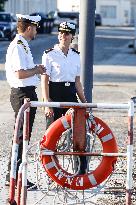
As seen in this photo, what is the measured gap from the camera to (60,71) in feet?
29.9

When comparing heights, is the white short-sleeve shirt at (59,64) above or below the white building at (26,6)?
above

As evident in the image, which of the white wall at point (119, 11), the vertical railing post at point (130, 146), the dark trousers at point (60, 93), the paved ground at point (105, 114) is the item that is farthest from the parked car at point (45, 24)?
the vertical railing post at point (130, 146)

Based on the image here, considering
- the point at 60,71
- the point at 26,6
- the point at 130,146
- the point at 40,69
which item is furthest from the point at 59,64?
the point at 26,6

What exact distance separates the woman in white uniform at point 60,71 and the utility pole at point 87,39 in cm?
94

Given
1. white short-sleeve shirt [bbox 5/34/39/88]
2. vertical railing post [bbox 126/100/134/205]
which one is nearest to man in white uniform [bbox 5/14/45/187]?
white short-sleeve shirt [bbox 5/34/39/88]

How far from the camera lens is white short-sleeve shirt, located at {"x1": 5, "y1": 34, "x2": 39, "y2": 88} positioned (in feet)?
29.0

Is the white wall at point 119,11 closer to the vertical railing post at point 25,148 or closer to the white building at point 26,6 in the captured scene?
the white building at point 26,6

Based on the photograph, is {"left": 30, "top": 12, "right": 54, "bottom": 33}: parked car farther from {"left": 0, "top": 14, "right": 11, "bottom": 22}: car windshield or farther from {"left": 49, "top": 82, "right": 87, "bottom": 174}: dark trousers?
{"left": 49, "top": 82, "right": 87, "bottom": 174}: dark trousers

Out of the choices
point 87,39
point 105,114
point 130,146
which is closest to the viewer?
point 130,146

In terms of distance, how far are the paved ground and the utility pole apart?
1.29 meters

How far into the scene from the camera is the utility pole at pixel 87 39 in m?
10.1

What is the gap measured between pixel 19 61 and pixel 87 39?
5.24 ft

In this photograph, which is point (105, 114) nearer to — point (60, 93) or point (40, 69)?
point (60, 93)

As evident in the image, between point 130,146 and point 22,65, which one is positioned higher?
point 22,65
